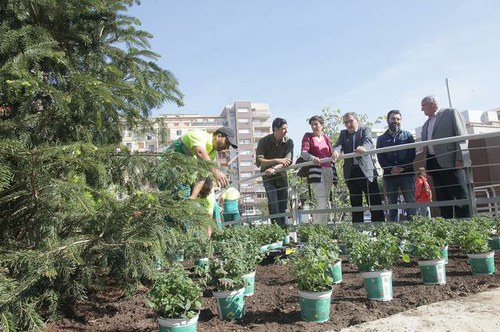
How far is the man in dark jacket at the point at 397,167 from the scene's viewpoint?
5.43 m

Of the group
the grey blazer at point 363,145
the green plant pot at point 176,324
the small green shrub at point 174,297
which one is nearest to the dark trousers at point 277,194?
the grey blazer at point 363,145

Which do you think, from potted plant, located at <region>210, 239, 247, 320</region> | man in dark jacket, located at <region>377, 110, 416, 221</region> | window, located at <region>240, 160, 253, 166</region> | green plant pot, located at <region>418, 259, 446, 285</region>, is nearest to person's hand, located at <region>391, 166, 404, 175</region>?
man in dark jacket, located at <region>377, 110, 416, 221</region>

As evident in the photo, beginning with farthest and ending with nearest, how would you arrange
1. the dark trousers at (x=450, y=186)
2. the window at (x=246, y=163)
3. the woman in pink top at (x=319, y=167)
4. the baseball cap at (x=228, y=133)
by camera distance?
the window at (x=246, y=163)
the woman in pink top at (x=319, y=167)
the dark trousers at (x=450, y=186)
the baseball cap at (x=228, y=133)

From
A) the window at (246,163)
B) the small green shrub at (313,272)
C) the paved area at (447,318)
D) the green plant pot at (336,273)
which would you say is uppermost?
the window at (246,163)

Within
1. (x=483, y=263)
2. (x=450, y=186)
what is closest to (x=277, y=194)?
(x=450, y=186)

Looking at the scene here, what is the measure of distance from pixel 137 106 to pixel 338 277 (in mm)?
2223

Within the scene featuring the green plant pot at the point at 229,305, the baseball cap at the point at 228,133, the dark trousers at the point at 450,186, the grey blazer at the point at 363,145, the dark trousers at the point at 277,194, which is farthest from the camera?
the dark trousers at the point at 277,194

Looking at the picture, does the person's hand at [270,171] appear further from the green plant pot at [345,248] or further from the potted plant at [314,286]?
the potted plant at [314,286]

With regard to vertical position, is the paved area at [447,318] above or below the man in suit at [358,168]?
below

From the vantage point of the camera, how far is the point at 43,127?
2855mm

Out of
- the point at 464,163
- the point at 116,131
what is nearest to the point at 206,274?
the point at 116,131

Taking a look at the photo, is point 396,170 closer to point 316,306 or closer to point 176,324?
point 316,306

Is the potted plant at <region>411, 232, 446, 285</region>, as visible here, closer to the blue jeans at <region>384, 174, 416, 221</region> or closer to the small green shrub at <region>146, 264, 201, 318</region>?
the small green shrub at <region>146, 264, 201, 318</region>

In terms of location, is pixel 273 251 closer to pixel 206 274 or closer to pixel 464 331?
pixel 206 274
